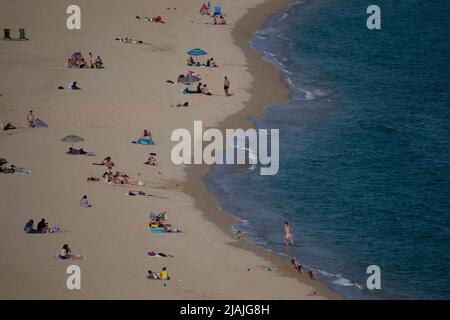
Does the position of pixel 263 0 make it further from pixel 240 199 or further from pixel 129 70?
pixel 240 199

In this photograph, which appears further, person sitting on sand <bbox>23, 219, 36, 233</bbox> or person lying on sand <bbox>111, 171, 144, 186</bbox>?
person lying on sand <bbox>111, 171, 144, 186</bbox>

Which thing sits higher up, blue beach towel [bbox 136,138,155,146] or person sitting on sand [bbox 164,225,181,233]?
blue beach towel [bbox 136,138,155,146]

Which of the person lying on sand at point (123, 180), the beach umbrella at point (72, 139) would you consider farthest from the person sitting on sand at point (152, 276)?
the beach umbrella at point (72, 139)

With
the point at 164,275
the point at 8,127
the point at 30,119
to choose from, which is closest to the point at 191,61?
the point at 30,119

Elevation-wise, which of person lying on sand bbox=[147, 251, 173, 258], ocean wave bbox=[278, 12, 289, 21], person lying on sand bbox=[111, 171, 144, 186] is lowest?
person lying on sand bbox=[147, 251, 173, 258]

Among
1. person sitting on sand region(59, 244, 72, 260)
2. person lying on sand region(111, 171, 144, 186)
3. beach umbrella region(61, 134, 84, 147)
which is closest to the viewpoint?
person sitting on sand region(59, 244, 72, 260)

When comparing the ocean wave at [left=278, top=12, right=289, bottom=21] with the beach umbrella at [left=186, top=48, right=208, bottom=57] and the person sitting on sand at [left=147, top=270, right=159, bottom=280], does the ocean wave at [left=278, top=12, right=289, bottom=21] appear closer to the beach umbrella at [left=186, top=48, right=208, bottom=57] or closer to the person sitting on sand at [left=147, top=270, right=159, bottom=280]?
the beach umbrella at [left=186, top=48, right=208, bottom=57]

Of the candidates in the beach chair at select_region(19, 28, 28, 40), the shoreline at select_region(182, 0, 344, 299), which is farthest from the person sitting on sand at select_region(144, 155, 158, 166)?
the beach chair at select_region(19, 28, 28, 40)

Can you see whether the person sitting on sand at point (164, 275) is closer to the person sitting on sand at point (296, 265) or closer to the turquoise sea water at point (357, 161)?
the person sitting on sand at point (296, 265)
